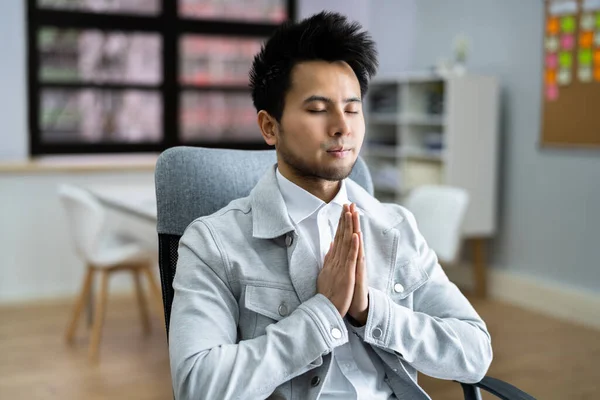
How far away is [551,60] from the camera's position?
439cm

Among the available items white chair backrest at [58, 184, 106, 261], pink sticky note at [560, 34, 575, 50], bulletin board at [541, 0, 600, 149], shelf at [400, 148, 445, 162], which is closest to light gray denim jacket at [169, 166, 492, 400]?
white chair backrest at [58, 184, 106, 261]

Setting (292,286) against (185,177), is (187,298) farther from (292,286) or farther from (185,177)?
(185,177)

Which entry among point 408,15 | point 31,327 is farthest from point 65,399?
point 408,15

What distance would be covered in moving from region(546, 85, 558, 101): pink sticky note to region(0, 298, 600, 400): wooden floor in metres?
1.32

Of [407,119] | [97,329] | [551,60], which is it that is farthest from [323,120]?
[407,119]

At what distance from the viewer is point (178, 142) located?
5430mm

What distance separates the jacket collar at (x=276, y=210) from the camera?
1413 millimetres

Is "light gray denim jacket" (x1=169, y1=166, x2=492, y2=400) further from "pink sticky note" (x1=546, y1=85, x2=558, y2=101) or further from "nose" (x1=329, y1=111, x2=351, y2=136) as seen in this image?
"pink sticky note" (x1=546, y1=85, x2=558, y2=101)

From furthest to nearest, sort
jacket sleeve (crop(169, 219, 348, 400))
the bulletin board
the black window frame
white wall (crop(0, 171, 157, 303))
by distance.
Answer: the black window frame
white wall (crop(0, 171, 157, 303))
the bulletin board
jacket sleeve (crop(169, 219, 348, 400))

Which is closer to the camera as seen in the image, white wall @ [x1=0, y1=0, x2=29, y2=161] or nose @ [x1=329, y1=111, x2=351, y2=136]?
nose @ [x1=329, y1=111, x2=351, y2=136]

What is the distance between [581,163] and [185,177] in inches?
127

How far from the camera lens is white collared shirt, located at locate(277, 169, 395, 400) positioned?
55.3 inches

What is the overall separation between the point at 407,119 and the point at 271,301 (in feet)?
12.3

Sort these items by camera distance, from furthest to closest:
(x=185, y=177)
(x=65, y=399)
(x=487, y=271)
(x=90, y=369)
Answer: (x=487, y=271)
(x=90, y=369)
(x=65, y=399)
(x=185, y=177)
